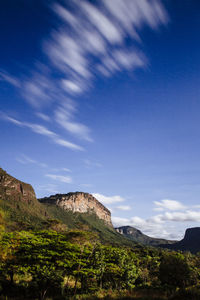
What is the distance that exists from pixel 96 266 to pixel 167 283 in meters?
12.1

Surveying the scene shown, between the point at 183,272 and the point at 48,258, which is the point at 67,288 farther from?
the point at 183,272

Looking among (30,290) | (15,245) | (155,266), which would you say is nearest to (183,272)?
(30,290)

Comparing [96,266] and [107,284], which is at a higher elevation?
[96,266]

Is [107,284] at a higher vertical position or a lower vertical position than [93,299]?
lower

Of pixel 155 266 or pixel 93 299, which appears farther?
pixel 155 266

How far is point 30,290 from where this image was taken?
24.6m

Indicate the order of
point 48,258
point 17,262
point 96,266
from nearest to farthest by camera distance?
point 48,258 < point 17,262 < point 96,266

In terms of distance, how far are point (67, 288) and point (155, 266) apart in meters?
38.1

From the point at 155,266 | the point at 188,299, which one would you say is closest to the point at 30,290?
the point at 188,299

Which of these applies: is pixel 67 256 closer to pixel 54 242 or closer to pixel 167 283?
pixel 54 242

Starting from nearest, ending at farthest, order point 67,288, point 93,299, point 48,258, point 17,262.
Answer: point 93,299 < point 48,258 < point 17,262 < point 67,288

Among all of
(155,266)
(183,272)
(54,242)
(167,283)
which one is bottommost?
(155,266)

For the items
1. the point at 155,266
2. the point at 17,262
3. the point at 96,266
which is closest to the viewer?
the point at 17,262

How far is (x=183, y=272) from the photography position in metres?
26.3
